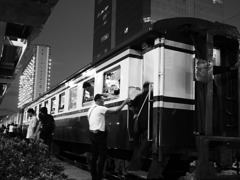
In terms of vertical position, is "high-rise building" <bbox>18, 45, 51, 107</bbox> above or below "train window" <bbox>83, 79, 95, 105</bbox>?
above

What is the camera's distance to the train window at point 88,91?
9.12 m

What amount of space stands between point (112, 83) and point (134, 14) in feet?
292

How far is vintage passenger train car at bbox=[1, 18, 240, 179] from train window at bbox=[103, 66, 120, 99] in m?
0.06

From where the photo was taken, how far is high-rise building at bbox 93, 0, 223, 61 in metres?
90.1

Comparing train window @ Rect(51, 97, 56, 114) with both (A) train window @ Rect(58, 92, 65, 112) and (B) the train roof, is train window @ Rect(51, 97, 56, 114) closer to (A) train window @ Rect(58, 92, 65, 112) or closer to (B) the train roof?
(A) train window @ Rect(58, 92, 65, 112)

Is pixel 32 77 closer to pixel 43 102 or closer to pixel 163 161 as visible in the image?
pixel 43 102

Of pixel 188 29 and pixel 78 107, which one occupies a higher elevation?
pixel 188 29

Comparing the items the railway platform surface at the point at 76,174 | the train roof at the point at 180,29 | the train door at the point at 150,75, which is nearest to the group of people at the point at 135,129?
the train door at the point at 150,75

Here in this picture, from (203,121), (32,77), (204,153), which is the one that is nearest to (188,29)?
(203,121)

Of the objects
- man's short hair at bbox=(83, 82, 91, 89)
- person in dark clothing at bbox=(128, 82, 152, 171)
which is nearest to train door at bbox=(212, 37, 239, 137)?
person in dark clothing at bbox=(128, 82, 152, 171)

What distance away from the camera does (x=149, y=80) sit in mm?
6688

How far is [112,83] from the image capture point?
7.85 meters

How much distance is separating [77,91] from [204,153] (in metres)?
5.73

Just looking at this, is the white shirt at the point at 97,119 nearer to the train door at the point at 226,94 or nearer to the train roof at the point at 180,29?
the train roof at the point at 180,29
